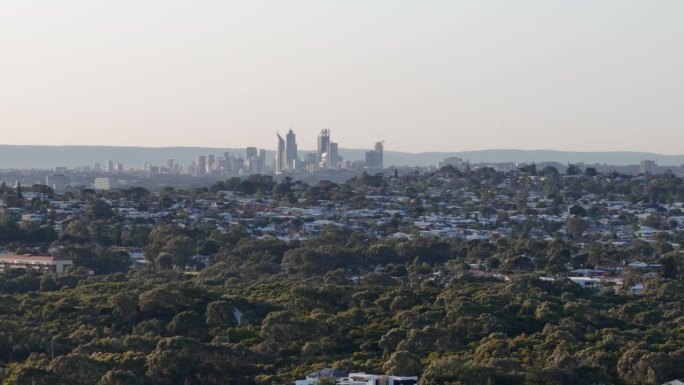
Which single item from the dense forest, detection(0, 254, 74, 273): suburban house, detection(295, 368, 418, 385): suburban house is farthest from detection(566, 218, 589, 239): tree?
detection(295, 368, 418, 385): suburban house

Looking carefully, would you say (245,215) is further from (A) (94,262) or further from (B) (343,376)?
(B) (343,376)

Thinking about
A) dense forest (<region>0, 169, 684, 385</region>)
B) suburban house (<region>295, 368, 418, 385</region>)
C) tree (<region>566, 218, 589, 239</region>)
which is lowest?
tree (<region>566, 218, 589, 239</region>)

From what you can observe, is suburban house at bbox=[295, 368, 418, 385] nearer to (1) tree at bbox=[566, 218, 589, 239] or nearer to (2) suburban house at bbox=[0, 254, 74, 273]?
(2) suburban house at bbox=[0, 254, 74, 273]

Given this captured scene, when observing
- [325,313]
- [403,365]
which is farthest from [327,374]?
[325,313]

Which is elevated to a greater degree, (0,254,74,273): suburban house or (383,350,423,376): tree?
(383,350,423,376): tree

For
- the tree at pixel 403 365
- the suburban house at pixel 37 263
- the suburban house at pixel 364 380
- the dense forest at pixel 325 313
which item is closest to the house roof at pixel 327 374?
the suburban house at pixel 364 380

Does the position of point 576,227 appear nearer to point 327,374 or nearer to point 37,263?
point 37,263

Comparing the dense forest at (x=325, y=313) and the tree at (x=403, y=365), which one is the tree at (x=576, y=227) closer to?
the dense forest at (x=325, y=313)

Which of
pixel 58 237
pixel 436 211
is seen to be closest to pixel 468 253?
pixel 58 237

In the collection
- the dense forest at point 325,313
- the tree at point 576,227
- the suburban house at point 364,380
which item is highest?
the suburban house at point 364,380
